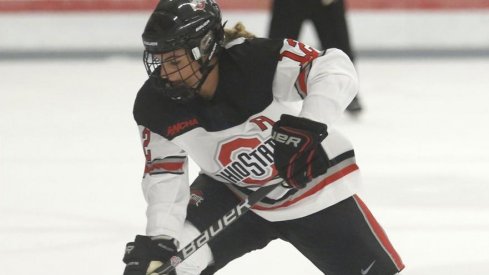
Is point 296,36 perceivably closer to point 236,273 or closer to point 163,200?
point 236,273

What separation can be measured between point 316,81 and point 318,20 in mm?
2562

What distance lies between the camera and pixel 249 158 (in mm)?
1966

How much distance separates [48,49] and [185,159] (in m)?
4.76

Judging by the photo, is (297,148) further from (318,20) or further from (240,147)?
(318,20)

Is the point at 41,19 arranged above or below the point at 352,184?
above

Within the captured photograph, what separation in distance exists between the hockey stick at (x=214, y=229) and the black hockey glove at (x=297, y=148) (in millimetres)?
131

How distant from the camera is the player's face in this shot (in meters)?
1.82

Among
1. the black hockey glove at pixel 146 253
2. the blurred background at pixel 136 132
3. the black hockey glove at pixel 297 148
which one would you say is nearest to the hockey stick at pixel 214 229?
the black hockey glove at pixel 146 253

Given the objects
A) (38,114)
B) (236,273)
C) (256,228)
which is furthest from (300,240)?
(38,114)

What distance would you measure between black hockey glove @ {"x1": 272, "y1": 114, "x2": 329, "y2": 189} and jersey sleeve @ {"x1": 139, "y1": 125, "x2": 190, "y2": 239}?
10.5 inches

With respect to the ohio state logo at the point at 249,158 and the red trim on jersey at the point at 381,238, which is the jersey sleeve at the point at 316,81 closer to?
the ohio state logo at the point at 249,158

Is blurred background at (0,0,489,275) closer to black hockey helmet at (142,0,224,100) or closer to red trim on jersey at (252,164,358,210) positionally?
red trim on jersey at (252,164,358,210)

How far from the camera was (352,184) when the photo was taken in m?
2.04

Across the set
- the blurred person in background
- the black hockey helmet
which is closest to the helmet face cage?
the black hockey helmet
